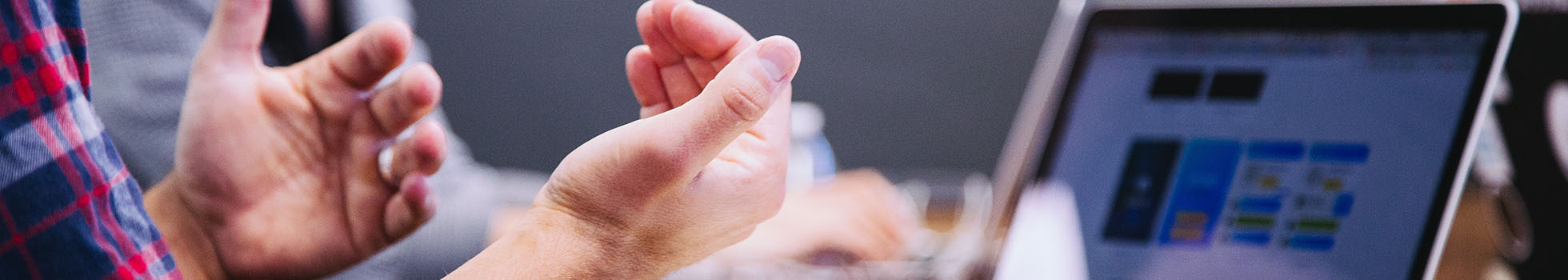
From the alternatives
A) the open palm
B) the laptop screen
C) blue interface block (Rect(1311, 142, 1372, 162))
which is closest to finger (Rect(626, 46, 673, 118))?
the open palm

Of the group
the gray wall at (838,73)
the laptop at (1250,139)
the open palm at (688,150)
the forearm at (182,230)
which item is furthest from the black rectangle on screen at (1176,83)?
the gray wall at (838,73)

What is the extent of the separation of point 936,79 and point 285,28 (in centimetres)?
98

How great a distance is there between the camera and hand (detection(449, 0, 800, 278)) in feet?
0.95

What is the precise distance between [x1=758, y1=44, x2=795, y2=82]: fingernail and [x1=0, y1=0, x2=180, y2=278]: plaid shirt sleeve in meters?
0.24

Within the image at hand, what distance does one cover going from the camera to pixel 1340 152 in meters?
0.42

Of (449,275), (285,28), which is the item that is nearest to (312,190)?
(449,275)

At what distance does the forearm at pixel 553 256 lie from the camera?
336 millimetres

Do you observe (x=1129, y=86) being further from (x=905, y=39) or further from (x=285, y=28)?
(x=905, y=39)

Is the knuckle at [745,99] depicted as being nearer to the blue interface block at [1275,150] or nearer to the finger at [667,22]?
the finger at [667,22]

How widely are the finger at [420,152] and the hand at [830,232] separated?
216mm

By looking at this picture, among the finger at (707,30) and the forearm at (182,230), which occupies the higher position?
the finger at (707,30)

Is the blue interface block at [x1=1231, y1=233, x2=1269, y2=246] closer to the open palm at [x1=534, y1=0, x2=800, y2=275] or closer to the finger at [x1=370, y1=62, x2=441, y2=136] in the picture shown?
the open palm at [x1=534, y1=0, x2=800, y2=275]

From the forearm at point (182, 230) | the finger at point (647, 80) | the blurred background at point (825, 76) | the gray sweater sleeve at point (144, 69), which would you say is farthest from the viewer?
the blurred background at point (825, 76)

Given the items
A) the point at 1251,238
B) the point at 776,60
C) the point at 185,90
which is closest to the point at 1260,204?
the point at 1251,238
